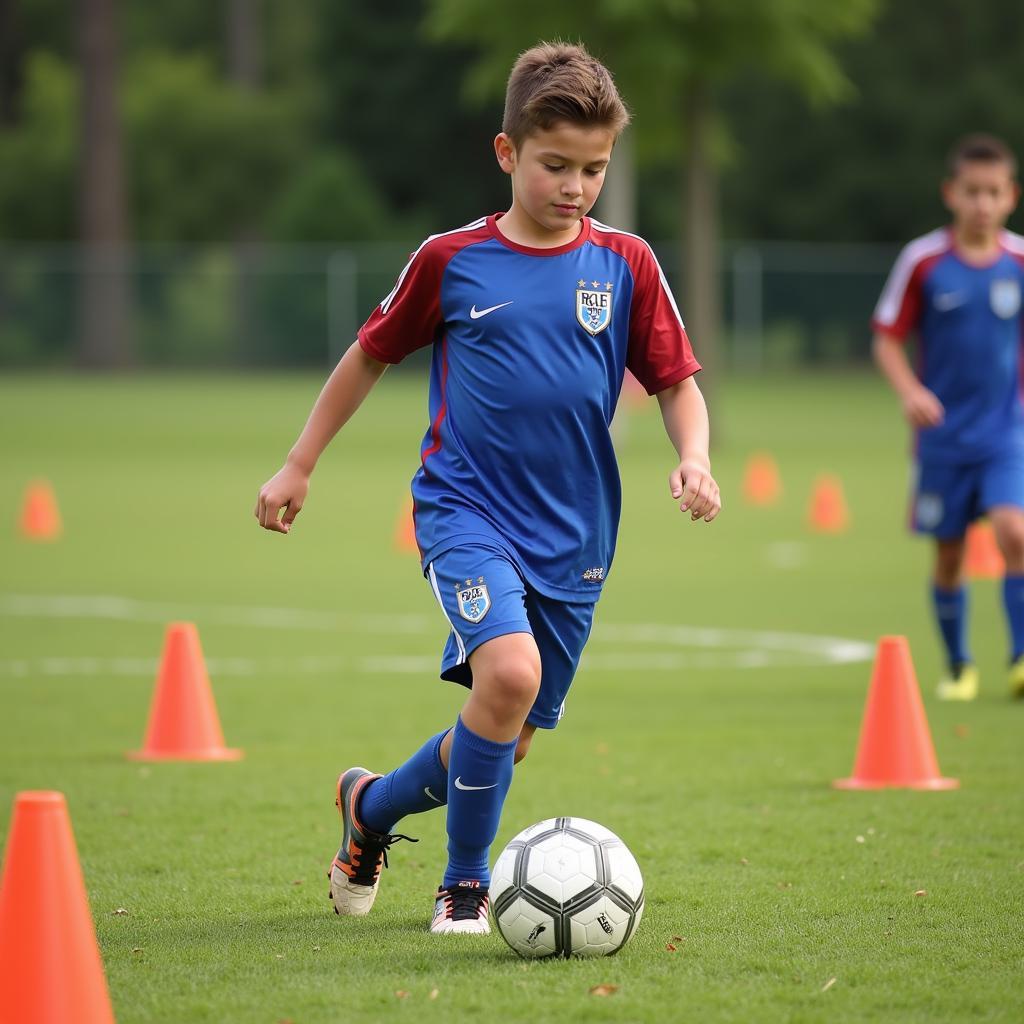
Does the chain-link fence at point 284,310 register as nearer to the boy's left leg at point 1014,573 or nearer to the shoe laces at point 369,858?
the boy's left leg at point 1014,573

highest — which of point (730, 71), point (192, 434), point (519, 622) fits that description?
point (730, 71)

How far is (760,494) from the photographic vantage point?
20.2m

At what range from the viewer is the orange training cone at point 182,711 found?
26.2ft

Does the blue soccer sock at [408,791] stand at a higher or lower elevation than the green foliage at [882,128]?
lower

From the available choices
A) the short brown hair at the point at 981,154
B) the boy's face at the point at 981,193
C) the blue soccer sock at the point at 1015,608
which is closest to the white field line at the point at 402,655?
the blue soccer sock at the point at 1015,608

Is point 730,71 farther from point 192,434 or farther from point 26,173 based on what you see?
point 26,173

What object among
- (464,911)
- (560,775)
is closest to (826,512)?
(560,775)

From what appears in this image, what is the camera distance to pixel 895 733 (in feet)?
23.9

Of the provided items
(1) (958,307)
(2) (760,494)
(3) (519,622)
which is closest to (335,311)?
(2) (760,494)

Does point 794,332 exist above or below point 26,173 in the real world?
below

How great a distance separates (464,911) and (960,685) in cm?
491

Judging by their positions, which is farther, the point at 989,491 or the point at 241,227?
the point at 241,227

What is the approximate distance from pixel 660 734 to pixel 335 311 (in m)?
38.2

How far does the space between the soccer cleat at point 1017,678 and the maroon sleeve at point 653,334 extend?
4438 mm
